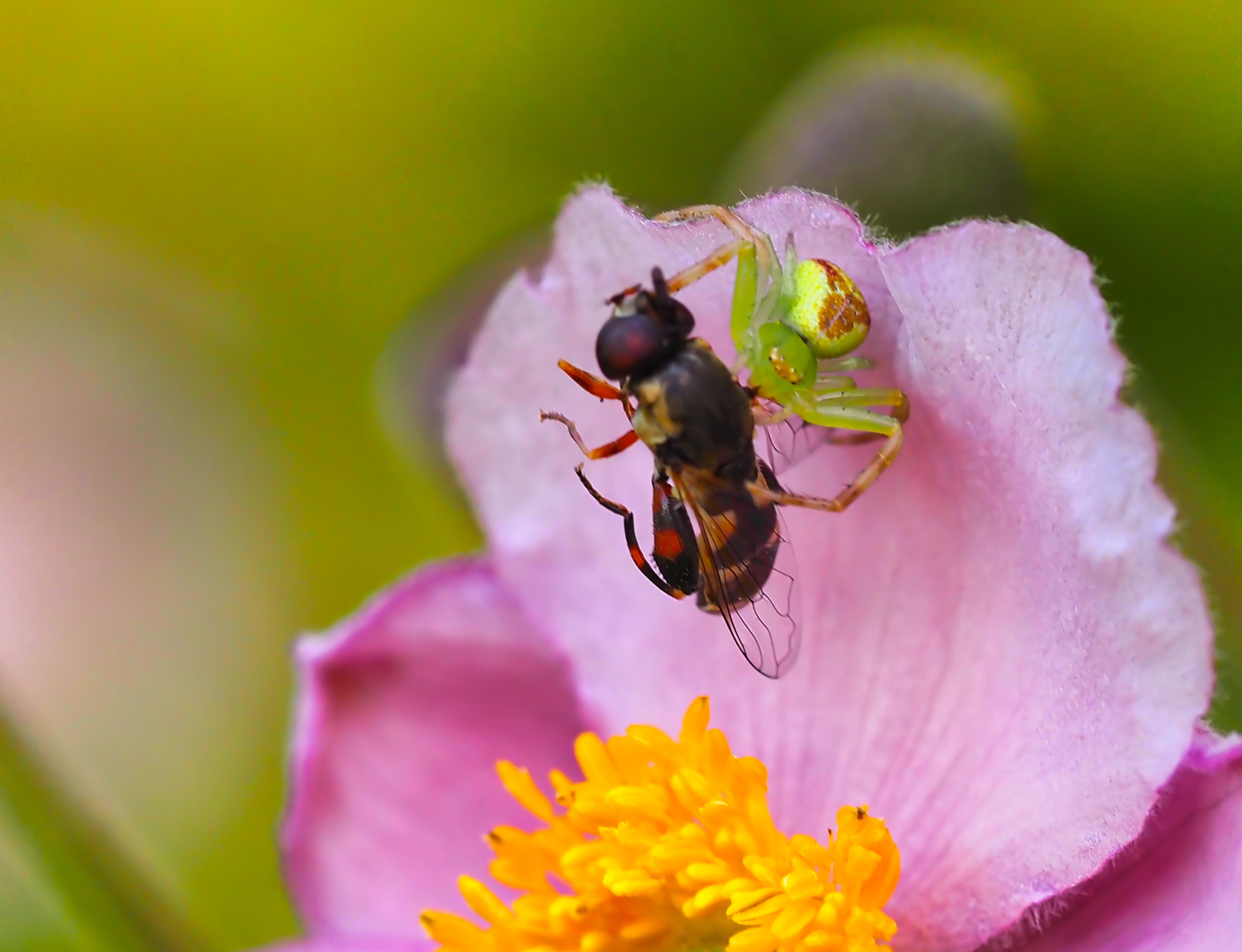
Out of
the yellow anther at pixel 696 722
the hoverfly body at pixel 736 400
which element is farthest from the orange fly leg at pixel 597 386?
the yellow anther at pixel 696 722

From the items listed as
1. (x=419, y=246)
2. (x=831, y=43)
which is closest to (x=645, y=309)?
(x=831, y=43)

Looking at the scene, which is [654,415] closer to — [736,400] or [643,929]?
[736,400]

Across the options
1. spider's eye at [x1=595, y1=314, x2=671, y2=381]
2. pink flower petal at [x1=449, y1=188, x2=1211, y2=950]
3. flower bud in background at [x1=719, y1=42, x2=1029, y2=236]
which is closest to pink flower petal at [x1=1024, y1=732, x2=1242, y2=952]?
pink flower petal at [x1=449, y1=188, x2=1211, y2=950]

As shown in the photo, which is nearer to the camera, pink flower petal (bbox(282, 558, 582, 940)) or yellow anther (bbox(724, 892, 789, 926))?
yellow anther (bbox(724, 892, 789, 926))

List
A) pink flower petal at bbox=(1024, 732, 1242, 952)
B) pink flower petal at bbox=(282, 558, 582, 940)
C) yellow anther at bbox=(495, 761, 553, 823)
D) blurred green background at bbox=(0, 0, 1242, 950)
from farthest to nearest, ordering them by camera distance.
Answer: blurred green background at bbox=(0, 0, 1242, 950) < pink flower petal at bbox=(282, 558, 582, 940) < yellow anther at bbox=(495, 761, 553, 823) < pink flower petal at bbox=(1024, 732, 1242, 952)

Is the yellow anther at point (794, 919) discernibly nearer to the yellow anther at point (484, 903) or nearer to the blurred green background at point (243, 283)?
the yellow anther at point (484, 903)

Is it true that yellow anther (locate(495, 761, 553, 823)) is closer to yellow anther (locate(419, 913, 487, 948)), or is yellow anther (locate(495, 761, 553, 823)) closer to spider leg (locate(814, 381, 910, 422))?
yellow anther (locate(419, 913, 487, 948))

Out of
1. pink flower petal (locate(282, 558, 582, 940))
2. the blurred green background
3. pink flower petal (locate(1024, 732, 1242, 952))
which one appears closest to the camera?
pink flower petal (locate(1024, 732, 1242, 952))
